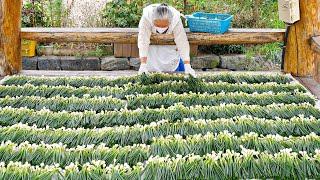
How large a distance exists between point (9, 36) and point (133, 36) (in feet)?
3.81

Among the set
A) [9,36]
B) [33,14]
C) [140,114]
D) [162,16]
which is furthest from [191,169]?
[33,14]


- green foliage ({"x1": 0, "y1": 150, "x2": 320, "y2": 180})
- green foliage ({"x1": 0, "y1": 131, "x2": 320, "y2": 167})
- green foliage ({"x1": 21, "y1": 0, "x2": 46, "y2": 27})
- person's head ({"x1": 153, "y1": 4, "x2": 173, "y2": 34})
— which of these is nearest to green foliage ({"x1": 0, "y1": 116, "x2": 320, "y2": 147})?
green foliage ({"x1": 0, "y1": 131, "x2": 320, "y2": 167})

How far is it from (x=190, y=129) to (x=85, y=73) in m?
1.90

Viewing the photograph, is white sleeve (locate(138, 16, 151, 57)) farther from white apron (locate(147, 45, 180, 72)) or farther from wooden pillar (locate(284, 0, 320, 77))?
wooden pillar (locate(284, 0, 320, 77))

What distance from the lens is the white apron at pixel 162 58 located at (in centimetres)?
505

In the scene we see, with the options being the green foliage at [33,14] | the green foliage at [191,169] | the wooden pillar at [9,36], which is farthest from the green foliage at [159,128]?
the green foliage at [33,14]

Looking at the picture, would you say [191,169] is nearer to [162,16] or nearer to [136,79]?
[136,79]

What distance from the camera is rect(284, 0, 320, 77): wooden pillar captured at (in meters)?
4.51

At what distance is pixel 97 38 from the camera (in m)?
4.82

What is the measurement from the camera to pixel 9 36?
465cm

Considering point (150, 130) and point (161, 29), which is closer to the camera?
point (150, 130)

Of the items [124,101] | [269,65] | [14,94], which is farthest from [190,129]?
[269,65]

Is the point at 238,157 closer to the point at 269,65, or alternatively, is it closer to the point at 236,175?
the point at 236,175

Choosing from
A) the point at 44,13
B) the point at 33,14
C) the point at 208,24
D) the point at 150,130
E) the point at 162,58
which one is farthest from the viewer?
the point at 44,13
